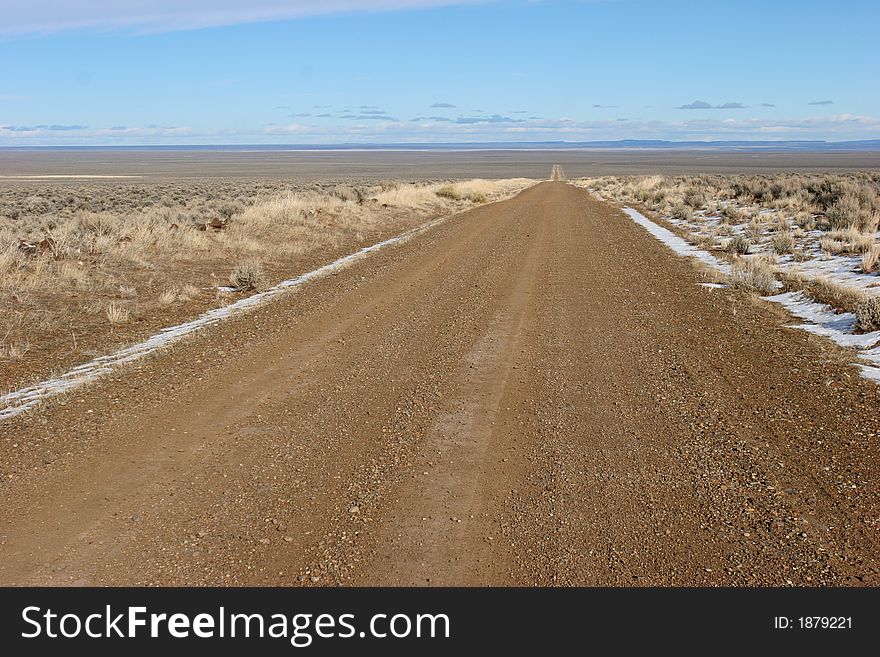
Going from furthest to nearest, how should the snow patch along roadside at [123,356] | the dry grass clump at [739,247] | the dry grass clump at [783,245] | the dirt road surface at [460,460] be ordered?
the dry grass clump at [739,247], the dry grass clump at [783,245], the snow patch along roadside at [123,356], the dirt road surface at [460,460]

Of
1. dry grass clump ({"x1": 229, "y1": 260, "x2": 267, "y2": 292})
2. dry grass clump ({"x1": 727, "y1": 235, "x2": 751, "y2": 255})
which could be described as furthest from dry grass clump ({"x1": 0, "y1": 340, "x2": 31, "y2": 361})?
dry grass clump ({"x1": 727, "y1": 235, "x2": 751, "y2": 255})

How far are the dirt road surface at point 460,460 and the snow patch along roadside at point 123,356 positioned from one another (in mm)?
304

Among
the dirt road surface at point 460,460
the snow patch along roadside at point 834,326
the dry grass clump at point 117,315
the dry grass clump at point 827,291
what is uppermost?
the dry grass clump at point 827,291

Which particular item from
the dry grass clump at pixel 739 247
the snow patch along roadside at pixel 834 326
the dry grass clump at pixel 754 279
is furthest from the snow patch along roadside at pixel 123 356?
the dry grass clump at pixel 739 247

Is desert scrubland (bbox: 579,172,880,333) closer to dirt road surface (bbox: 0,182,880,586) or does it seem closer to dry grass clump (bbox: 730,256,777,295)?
dry grass clump (bbox: 730,256,777,295)

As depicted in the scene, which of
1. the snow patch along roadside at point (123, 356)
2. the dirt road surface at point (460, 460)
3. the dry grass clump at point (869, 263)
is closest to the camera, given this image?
the dirt road surface at point (460, 460)

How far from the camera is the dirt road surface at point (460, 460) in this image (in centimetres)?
412

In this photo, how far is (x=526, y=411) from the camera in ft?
21.6

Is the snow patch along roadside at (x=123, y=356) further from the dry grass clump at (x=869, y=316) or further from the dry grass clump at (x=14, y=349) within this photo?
the dry grass clump at (x=869, y=316)

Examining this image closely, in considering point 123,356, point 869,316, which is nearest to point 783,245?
point 869,316

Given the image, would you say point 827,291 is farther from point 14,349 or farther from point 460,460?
point 14,349

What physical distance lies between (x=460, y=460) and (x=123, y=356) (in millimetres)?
5128

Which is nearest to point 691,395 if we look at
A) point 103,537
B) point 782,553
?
point 782,553

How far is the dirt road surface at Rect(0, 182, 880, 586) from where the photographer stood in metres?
4.12
